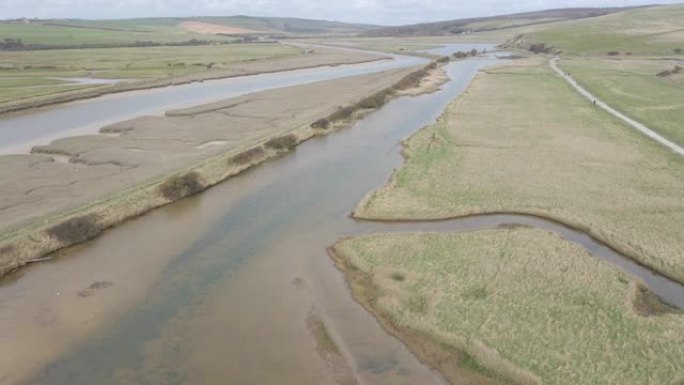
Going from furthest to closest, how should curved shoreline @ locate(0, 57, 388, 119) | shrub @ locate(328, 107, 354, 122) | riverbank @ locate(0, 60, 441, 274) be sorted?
curved shoreline @ locate(0, 57, 388, 119)
shrub @ locate(328, 107, 354, 122)
riverbank @ locate(0, 60, 441, 274)

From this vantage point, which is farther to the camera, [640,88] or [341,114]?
[640,88]

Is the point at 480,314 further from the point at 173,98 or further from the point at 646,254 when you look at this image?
the point at 173,98

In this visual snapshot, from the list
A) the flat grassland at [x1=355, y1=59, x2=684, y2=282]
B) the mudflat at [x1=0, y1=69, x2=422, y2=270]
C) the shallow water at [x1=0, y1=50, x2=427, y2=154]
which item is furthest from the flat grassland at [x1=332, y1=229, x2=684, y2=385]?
the shallow water at [x1=0, y1=50, x2=427, y2=154]

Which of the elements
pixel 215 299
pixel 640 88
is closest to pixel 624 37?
pixel 640 88

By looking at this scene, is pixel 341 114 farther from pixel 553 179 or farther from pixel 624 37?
pixel 624 37

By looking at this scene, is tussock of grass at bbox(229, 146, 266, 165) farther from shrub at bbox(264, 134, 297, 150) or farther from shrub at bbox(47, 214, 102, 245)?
shrub at bbox(47, 214, 102, 245)
